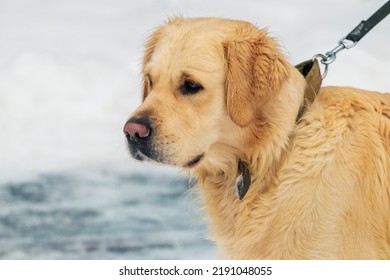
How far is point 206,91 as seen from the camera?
380 cm

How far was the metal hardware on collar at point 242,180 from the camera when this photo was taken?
13.0 feet

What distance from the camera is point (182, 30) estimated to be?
3934mm

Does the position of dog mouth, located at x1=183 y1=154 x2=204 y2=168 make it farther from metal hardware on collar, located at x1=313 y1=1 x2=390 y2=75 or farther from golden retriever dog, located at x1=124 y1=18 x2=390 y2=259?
metal hardware on collar, located at x1=313 y1=1 x2=390 y2=75

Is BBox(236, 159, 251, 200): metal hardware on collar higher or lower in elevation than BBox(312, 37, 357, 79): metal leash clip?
lower

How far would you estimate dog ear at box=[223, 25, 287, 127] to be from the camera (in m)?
3.77

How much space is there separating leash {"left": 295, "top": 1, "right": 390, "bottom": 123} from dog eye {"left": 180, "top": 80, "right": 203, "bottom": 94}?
23.6 inches

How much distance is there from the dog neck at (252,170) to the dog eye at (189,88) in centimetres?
35

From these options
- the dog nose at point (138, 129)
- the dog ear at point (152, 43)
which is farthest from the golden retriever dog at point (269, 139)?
the dog ear at point (152, 43)

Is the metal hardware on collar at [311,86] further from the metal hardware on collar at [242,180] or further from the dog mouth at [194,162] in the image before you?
the dog mouth at [194,162]

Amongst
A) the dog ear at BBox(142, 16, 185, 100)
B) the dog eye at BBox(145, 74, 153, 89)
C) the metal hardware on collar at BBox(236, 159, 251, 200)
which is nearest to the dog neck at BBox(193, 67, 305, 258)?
A: the metal hardware on collar at BBox(236, 159, 251, 200)
